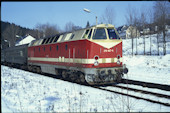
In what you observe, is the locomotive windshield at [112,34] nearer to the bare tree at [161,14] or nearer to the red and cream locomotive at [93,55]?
the red and cream locomotive at [93,55]

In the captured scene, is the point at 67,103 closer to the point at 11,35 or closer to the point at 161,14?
the point at 161,14

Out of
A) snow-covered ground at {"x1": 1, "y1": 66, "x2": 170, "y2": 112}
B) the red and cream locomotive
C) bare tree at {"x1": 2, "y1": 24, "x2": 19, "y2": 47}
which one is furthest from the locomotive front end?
bare tree at {"x1": 2, "y1": 24, "x2": 19, "y2": 47}

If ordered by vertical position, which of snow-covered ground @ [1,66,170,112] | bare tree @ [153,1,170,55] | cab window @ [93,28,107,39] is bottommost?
snow-covered ground @ [1,66,170,112]

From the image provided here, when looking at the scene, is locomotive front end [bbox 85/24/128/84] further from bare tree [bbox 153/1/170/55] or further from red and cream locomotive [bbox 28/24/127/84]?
bare tree [bbox 153/1/170/55]

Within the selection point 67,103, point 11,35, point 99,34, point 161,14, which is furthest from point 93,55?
point 11,35

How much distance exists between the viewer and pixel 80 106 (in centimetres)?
617

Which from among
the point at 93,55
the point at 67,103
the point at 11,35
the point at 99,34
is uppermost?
the point at 11,35

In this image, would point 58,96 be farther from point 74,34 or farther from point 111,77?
point 74,34

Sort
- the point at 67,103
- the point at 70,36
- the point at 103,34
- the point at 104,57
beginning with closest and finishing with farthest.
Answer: the point at 67,103
the point at 104,57
the point at 103,34
the point at 70,36

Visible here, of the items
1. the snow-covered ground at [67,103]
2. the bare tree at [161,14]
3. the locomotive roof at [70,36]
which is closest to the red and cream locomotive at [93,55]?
the locomotive roof at [70,36]

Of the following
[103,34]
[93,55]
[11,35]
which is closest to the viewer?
[93,55]

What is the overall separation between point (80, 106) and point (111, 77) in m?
4.58

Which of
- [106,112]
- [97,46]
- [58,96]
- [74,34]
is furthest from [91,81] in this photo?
[106,112]

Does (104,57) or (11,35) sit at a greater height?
(11,35)
